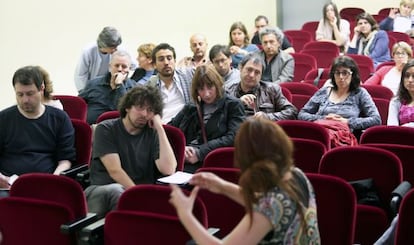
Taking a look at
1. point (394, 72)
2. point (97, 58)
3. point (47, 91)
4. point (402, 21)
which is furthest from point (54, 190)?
point (402, 21)

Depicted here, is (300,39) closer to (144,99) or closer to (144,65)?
(144,65)

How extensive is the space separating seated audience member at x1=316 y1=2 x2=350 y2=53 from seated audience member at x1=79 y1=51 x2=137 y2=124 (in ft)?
14.8

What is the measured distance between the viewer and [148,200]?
10.3 ft

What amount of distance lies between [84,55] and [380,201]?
11.7ft

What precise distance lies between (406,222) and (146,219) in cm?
111

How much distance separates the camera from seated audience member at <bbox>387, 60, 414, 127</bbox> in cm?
503

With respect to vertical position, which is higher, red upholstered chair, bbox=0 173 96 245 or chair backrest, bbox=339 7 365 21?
red upholstered chair, bbox=0 173 96 245

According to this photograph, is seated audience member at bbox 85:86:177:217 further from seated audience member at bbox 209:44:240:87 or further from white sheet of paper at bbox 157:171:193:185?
seated audience member at bbox 209:44:240:87

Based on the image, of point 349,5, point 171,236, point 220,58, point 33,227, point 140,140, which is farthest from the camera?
point 349,5

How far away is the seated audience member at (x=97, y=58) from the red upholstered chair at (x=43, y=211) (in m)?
2.91

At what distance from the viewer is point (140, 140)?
3.95 meters

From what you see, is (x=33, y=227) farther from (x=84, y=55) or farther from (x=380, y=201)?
(x=84, y=55)

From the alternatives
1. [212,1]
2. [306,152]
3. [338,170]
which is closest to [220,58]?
[306,152]

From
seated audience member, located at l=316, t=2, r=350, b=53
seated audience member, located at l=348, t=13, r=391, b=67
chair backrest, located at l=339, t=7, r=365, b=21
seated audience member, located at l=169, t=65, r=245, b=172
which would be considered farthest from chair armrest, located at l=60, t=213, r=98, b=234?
chair backrest, located at l=339, t=7, r=365, b=21
